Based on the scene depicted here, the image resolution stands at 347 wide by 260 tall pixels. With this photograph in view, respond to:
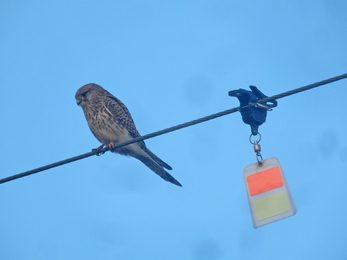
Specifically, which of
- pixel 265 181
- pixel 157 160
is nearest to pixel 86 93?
pixel 157 160

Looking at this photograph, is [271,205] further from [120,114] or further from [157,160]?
[120,114]

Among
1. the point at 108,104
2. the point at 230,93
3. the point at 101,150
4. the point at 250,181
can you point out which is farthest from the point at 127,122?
the point at 250,181

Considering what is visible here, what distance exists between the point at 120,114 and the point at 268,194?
3887 mm

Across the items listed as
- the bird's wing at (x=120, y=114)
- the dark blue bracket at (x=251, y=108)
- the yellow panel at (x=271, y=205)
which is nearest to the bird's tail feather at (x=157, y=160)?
the bird's wing at (x=120, y=114)

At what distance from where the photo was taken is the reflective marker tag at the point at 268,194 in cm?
260

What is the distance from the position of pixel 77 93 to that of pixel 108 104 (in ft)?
2.15

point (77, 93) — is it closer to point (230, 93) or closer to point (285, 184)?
point (230, 93)

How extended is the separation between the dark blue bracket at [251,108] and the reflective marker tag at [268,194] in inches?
22.3

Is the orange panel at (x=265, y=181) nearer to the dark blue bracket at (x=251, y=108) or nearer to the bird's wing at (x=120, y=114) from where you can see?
the dark blue bracket at (x=251, y=108)

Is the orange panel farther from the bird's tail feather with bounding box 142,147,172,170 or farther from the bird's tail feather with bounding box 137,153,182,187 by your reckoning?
the bird's tail feather with bounding box 142,147,172,170

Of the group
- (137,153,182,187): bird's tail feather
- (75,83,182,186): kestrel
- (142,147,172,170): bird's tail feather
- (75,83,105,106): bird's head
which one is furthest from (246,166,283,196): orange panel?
(75,83,105,106): bird's head

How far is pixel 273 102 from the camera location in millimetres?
3473

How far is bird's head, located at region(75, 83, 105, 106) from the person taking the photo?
6.25 metres

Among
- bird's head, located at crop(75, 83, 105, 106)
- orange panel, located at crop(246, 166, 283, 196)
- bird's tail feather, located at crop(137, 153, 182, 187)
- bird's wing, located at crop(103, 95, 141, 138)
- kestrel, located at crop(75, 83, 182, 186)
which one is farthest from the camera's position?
bird's head, located at crop(75, 83, 105, 106)
